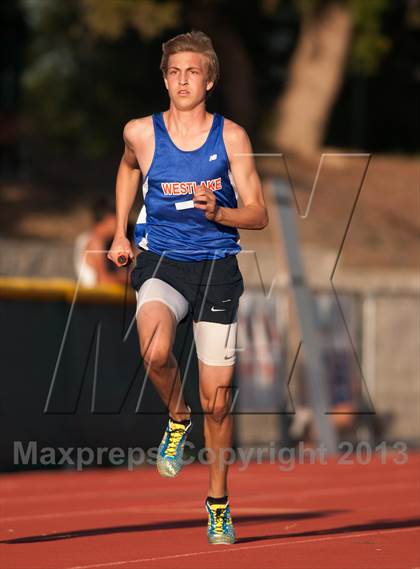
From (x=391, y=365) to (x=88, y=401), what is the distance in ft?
16.1

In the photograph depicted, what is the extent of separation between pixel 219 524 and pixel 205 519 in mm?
1981

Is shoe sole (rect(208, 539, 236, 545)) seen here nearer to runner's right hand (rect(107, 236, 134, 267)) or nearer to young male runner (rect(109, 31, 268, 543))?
young male runner (rect(109, 31, 268, 543))

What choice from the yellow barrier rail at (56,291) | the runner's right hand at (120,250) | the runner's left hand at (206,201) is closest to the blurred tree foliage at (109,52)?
the yellow barrier rail at (56,291)

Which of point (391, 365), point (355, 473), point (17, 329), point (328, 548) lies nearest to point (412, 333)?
point (391, 365)

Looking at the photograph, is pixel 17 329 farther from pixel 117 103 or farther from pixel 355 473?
pixel 117 103

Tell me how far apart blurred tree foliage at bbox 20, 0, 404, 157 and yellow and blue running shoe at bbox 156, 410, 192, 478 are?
23441 mm

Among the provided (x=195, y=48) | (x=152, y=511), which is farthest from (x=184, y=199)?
(x=152, y=511)

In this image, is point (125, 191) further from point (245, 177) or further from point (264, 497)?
point (264, 497)

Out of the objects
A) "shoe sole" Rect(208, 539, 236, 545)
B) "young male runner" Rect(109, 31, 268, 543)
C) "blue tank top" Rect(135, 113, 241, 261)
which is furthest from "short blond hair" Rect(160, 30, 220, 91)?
"shoe sole" Rect(208, 539, 236, 545)

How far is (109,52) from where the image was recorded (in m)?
38.9

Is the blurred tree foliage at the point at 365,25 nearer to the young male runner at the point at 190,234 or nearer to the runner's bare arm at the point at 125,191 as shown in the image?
the runner's bare arm at the point at 125,191

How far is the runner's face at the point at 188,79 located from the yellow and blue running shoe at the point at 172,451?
4.90 feet

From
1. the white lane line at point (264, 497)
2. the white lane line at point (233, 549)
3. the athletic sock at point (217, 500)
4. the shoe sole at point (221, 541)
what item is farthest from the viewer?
the white lane line at point (264, 497)

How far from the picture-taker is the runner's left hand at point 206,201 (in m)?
6.62
